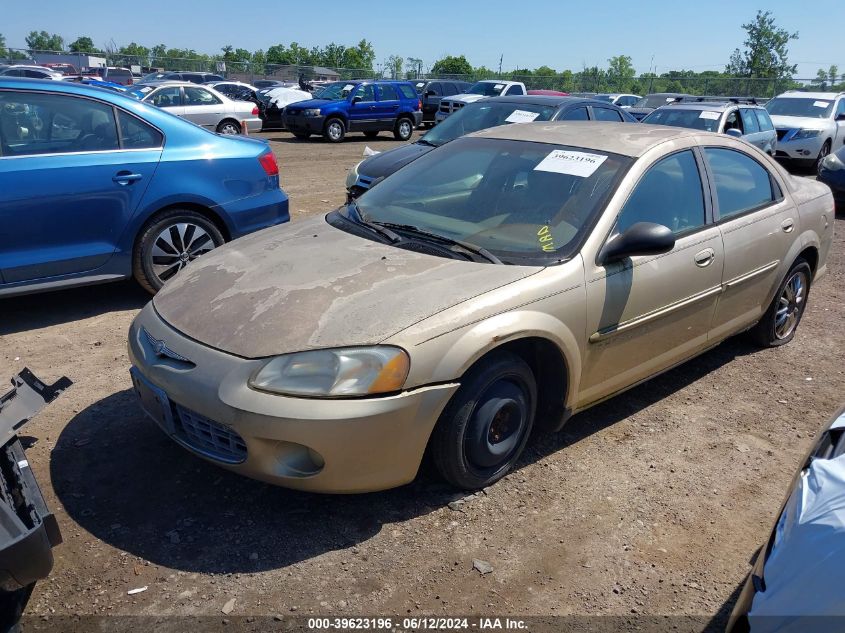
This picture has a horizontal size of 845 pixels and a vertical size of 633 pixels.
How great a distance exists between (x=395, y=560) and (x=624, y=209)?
2.04 m

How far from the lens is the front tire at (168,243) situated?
17.9 ft

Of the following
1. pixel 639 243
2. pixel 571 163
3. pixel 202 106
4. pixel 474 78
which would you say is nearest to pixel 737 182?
pixel 571 163

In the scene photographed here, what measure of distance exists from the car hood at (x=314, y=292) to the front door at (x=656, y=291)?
49 centimetres

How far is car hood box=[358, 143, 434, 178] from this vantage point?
7836 millimetres

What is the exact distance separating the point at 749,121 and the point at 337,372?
12038mm

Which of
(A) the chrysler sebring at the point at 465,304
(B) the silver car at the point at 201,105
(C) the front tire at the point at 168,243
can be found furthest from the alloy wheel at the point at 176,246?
(B) the silver car at the point at 201,105

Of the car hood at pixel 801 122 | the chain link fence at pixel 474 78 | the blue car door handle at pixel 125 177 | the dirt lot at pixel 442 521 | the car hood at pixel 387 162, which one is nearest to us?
the dirt lot at pixel 442 521

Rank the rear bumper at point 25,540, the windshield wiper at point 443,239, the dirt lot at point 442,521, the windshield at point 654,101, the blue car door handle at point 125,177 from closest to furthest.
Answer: the rear bumper at point 25,540, the dirt lot at point 442,521, the windshield wiper at point 443,239, the blue car door handle at point 125,177, the windshield at point 654,101

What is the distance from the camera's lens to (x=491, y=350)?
3.14 meters

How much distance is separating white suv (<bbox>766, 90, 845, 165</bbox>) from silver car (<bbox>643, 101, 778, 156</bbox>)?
2773mm

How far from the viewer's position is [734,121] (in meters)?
12.3

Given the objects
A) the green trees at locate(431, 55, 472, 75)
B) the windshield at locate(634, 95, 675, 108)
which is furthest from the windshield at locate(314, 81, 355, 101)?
the green trees at locate(431, 55, 472, 75)

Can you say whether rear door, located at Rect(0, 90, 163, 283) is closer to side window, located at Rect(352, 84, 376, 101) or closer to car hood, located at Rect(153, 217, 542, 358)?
car hood, located at Rect(153, 217, 542, 358)

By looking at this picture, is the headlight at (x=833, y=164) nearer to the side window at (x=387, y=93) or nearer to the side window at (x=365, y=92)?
the side window at (x=387, y=93)
